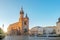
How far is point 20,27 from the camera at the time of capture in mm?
151000

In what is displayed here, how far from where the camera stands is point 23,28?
150m

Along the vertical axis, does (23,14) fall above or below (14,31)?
above

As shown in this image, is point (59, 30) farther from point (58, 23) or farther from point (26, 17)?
point (26, 17)

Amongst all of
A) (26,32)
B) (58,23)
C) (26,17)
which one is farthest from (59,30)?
(26,17)

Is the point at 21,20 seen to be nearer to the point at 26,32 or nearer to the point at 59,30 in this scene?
the point at 26,32

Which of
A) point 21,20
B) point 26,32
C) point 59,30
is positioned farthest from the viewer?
point 21,20

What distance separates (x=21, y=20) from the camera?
156125 mm

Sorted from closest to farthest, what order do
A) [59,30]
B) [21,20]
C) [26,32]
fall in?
[59,30]
[26,32]
[21,20]

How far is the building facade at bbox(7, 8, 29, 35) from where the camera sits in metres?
147

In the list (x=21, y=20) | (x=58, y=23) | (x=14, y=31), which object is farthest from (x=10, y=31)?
(x=58, y=23)

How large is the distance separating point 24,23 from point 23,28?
22.2 ft

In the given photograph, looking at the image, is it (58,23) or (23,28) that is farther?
(23,28)

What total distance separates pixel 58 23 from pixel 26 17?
2206 inches

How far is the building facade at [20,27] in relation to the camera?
147125 millimetres
